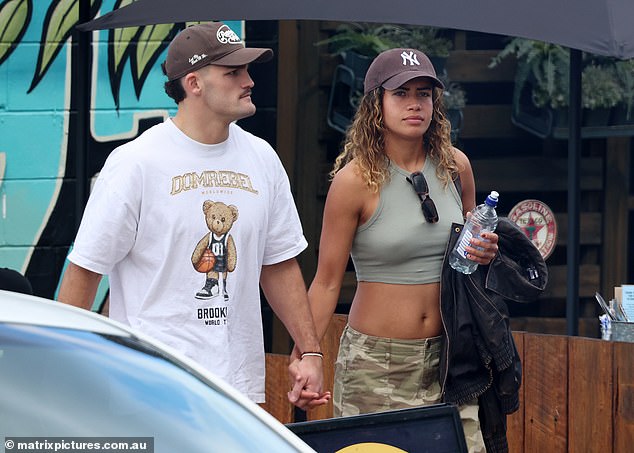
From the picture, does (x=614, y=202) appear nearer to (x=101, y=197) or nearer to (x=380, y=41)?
(x=380, y=41)

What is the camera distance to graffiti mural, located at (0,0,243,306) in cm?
741

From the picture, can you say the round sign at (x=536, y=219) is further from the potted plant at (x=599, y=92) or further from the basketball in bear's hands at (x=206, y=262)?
the basketball in bear's hands at (x=206, y=262)

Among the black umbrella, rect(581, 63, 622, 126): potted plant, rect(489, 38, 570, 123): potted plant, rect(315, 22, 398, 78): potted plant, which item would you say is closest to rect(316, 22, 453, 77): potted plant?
rect(315, 22, 398, 78): potted plant

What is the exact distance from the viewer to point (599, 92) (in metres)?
7.43

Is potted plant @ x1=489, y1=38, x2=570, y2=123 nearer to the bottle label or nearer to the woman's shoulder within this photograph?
the woman's shoulder

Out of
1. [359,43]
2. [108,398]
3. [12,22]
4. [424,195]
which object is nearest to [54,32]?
[12,22]

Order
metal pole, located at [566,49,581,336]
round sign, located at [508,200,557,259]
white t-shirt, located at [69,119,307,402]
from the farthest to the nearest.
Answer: round sign, located at [508,200,557,259], metal pole, located at [566,49,581,336], white t-shirt, located at [69,119,307,402]

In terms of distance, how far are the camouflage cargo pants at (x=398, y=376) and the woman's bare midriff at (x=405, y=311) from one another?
3 cm

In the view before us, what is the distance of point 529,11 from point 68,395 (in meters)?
3.05

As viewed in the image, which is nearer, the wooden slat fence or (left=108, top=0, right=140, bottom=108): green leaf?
the wooden slat fence

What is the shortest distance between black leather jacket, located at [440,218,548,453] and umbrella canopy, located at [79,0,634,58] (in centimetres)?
75

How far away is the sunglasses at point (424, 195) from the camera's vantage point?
461cm

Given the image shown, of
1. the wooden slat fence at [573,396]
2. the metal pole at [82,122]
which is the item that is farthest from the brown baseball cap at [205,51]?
the wooden slat fence at [573,396]

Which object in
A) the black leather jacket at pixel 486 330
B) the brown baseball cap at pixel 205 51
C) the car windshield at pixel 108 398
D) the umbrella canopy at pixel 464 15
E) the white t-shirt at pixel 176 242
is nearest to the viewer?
the car windshield at pixel 108 398
